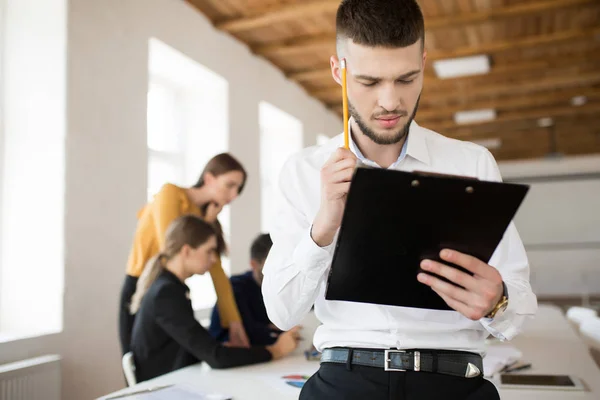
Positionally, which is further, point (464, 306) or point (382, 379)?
point (382, 379)

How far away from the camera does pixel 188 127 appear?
18.5 feet

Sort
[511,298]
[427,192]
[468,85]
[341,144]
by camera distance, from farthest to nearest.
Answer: [468,85] → [341,144] → [511,298] → [427,192]

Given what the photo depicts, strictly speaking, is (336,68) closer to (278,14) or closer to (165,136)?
(278,14)

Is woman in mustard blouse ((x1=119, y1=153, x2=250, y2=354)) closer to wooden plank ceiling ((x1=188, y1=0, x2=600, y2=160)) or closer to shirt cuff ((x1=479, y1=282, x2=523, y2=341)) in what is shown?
shirt cuff ((x1=479, y1=282, x2=523, y2=341))

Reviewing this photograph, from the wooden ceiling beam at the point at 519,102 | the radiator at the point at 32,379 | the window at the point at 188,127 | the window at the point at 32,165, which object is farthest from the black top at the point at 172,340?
the wooden ceiling beam at the point at 519,102

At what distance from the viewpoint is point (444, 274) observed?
3.05ft

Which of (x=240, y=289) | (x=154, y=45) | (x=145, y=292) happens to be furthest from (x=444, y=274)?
(x=154, y=45)

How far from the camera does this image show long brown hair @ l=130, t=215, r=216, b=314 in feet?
8.58

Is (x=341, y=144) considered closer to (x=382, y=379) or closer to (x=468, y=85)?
(x=382, y=379)

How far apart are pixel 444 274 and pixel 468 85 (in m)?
7.54

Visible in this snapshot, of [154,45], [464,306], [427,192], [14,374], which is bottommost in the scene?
[14,374]

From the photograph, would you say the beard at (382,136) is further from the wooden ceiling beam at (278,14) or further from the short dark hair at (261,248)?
the wooden ceiling beam at (278,14)

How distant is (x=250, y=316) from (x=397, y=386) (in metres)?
2.30

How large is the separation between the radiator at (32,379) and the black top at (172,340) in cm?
82
